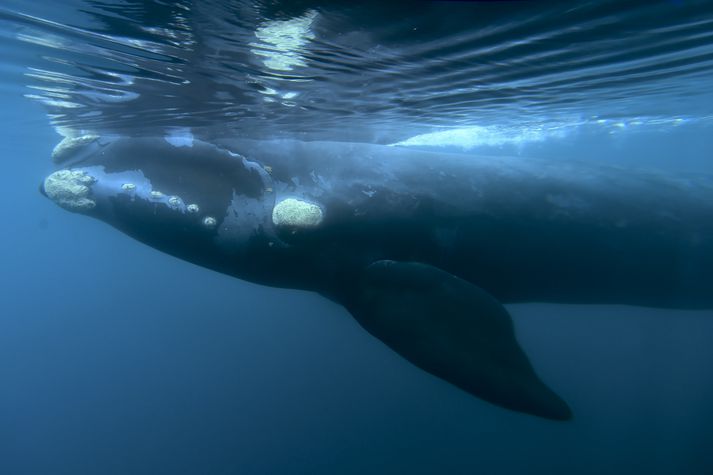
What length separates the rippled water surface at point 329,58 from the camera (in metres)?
5.57

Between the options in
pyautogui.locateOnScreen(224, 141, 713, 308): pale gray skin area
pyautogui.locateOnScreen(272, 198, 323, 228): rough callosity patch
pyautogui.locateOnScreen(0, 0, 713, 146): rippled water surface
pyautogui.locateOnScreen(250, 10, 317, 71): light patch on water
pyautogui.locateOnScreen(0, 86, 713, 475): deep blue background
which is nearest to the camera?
pyautogui.locateOnScreen(0, 0, 713, 146): rippled water surface

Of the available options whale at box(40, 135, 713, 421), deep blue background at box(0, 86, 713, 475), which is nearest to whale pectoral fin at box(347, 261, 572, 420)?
whale at box(40, 135, 713, 421)

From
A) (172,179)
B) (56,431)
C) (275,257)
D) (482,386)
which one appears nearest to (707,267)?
(482,386)

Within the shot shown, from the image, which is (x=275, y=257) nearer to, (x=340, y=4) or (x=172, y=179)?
A: (x=172, y=179)

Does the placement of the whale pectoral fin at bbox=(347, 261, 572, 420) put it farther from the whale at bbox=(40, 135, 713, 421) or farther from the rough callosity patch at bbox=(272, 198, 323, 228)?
the rough callosity patch at bbox=(272, 198, 323, 228)

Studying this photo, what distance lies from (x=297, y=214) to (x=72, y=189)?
3715 mm

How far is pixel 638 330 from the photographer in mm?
19844

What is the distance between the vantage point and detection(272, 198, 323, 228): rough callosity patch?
21.3 ft

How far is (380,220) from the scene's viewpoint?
262 inches

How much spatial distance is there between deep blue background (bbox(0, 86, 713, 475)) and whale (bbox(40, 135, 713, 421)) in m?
8.46

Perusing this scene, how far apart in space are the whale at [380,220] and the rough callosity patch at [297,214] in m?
0.02

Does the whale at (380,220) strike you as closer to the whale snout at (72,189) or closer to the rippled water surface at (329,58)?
the whale snout at (72,189)

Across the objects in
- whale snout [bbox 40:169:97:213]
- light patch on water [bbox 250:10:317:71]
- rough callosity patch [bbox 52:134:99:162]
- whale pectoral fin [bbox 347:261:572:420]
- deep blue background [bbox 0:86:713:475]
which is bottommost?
deep blue background [bbox 0:86:713:475]

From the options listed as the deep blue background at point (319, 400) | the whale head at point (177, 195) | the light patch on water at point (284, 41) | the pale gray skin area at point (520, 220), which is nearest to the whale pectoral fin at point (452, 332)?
the pale gray skin area at point (520, 220)
